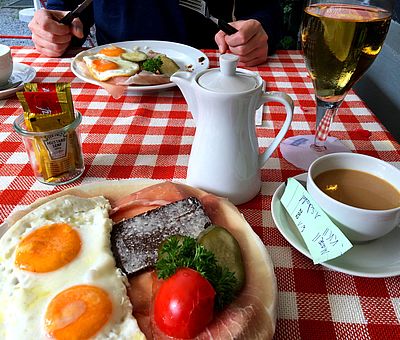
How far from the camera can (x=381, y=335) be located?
600 millimetres

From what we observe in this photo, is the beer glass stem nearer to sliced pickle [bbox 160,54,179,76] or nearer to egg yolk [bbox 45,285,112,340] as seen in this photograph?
sliced pickle [bbox 160,54,179,76]

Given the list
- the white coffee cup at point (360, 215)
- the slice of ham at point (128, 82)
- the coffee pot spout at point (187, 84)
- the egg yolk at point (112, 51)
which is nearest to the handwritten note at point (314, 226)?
the white coffee cup at point (360, 215)

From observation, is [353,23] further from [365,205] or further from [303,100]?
Result: [303,100]

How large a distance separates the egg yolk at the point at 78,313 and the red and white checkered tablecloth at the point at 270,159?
0.26 metres

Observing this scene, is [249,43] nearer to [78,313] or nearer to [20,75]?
[20,75]

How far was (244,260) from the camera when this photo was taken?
2.11 ft

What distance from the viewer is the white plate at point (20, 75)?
4.21ft

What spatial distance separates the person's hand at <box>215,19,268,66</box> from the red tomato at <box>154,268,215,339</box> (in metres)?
1.16

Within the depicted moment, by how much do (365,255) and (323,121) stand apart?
16.6 inches

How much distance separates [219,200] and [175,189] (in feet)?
0.28

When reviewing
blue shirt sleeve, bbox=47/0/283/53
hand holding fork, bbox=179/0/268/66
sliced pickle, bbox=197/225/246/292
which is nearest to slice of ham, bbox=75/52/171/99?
hand holding fork, bbox=179/0/268/66

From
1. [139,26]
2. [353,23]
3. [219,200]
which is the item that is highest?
[353,23]

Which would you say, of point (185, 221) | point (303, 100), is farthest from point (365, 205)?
point (303, 100)

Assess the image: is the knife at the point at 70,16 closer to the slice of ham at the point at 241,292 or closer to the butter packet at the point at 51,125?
the butter packet at the point at 51,125
